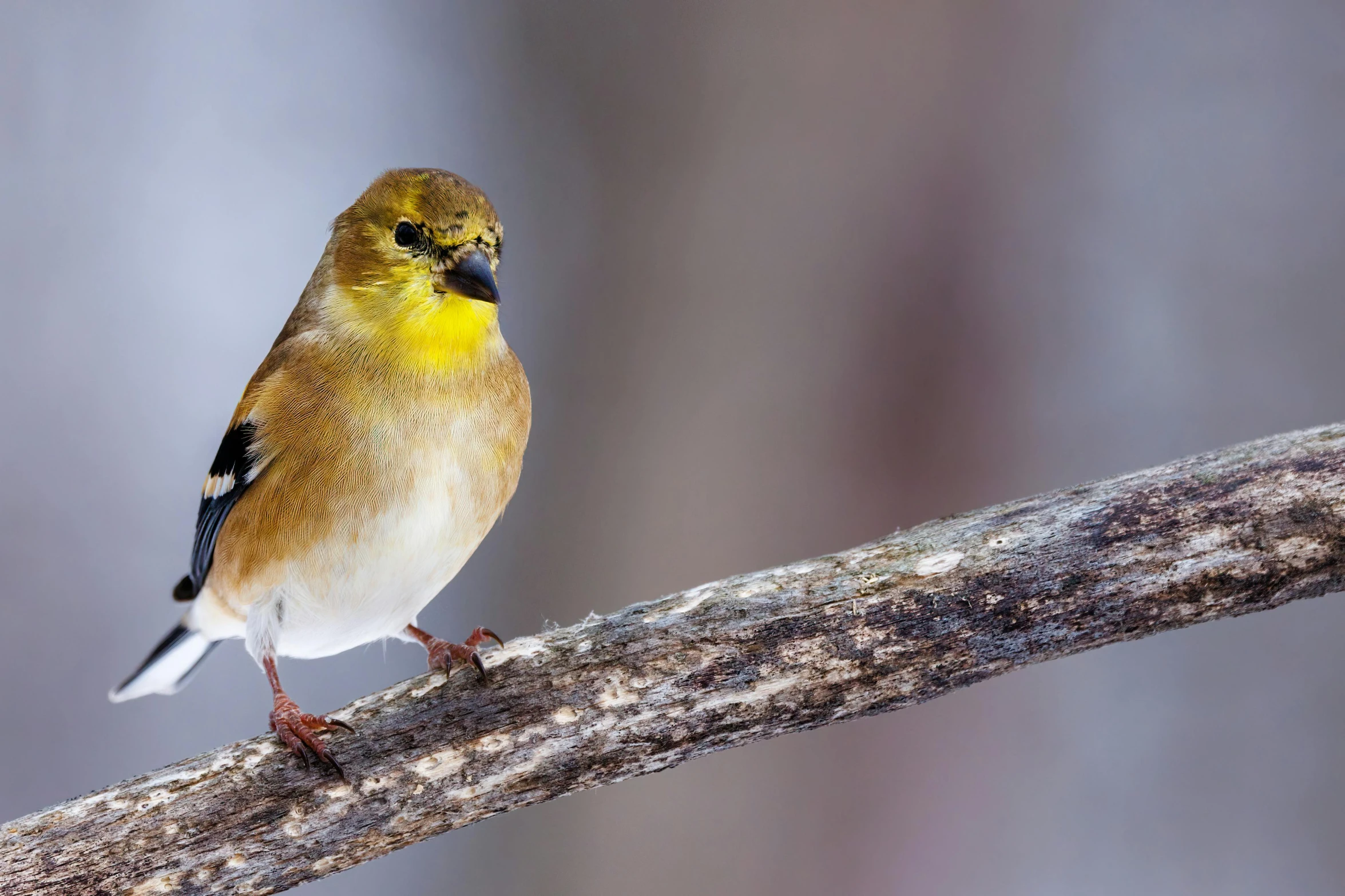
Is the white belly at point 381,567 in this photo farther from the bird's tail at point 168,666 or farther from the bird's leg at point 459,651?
the bird's tail at point 168,666

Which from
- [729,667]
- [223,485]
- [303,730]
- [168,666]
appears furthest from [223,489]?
[729,667]

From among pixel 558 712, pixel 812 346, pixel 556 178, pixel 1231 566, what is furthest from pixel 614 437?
pixel 1231 566

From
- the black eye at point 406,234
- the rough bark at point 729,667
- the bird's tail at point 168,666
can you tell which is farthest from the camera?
the bird's tail at point 168,666

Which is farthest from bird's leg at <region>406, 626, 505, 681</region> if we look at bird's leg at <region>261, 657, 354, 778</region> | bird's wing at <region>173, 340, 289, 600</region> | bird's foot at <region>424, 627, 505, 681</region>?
bird's wing at <region>173, 340, 289, 600</region>

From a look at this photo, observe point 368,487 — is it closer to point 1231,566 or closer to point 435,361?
point 435,361

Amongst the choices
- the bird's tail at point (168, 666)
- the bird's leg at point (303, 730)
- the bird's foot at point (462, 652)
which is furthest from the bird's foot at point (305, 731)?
the bird's tail at point (168, 666)

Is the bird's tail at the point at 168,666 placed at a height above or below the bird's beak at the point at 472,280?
below

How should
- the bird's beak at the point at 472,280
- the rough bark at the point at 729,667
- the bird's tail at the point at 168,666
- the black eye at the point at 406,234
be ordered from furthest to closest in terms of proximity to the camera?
the bird's tail at the point at 168,666 → the black eye at the point at 406,234 → the bird's beak at the point at 472,280 → the rough bark at the point at 729,667
